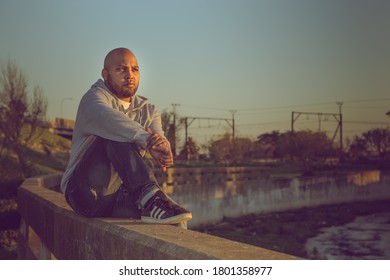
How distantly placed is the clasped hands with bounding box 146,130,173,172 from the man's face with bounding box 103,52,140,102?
52 centimetres

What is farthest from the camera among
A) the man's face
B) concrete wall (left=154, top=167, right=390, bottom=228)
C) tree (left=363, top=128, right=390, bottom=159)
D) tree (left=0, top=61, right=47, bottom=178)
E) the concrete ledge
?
tree (left=363, top=128, right=390, bottom=159)

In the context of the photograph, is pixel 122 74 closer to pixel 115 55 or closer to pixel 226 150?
pixel 115 55

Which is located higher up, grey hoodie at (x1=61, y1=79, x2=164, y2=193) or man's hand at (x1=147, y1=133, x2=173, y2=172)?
grey hoodie at (x1=61, y1=79, x2=164, y2=193)

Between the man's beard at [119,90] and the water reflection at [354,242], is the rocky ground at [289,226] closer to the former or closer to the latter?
the water reflection at [354,242]

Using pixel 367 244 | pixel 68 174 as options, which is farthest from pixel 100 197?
pixel 367 244

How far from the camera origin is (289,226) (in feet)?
86.0

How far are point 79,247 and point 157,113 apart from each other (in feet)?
3.62

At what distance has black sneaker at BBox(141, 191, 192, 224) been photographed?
3176mm

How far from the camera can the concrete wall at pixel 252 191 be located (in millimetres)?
26297

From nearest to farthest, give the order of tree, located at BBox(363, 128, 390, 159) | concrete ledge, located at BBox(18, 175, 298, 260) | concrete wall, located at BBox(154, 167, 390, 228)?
1. concrete ledge, located at BBox(18, 175, 298, 260)
2. concrete wall, located at BBox(154, 167, 390, 228)
3. tree, located at BBox(363, 128, 390, 159)

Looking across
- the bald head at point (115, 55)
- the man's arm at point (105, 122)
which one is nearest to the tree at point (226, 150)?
the bald head at point (115, 55)

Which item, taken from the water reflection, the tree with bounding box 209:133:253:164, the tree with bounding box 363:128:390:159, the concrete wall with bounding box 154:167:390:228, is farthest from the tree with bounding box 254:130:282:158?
the water reflection

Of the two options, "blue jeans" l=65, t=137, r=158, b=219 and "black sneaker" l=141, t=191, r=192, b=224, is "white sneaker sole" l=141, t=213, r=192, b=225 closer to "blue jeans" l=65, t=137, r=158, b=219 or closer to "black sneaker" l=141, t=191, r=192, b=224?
"black sneaker" l=141, t=191, r=192, b=224

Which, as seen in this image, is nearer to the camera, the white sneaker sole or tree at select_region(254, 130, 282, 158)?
the white sneaker sole
